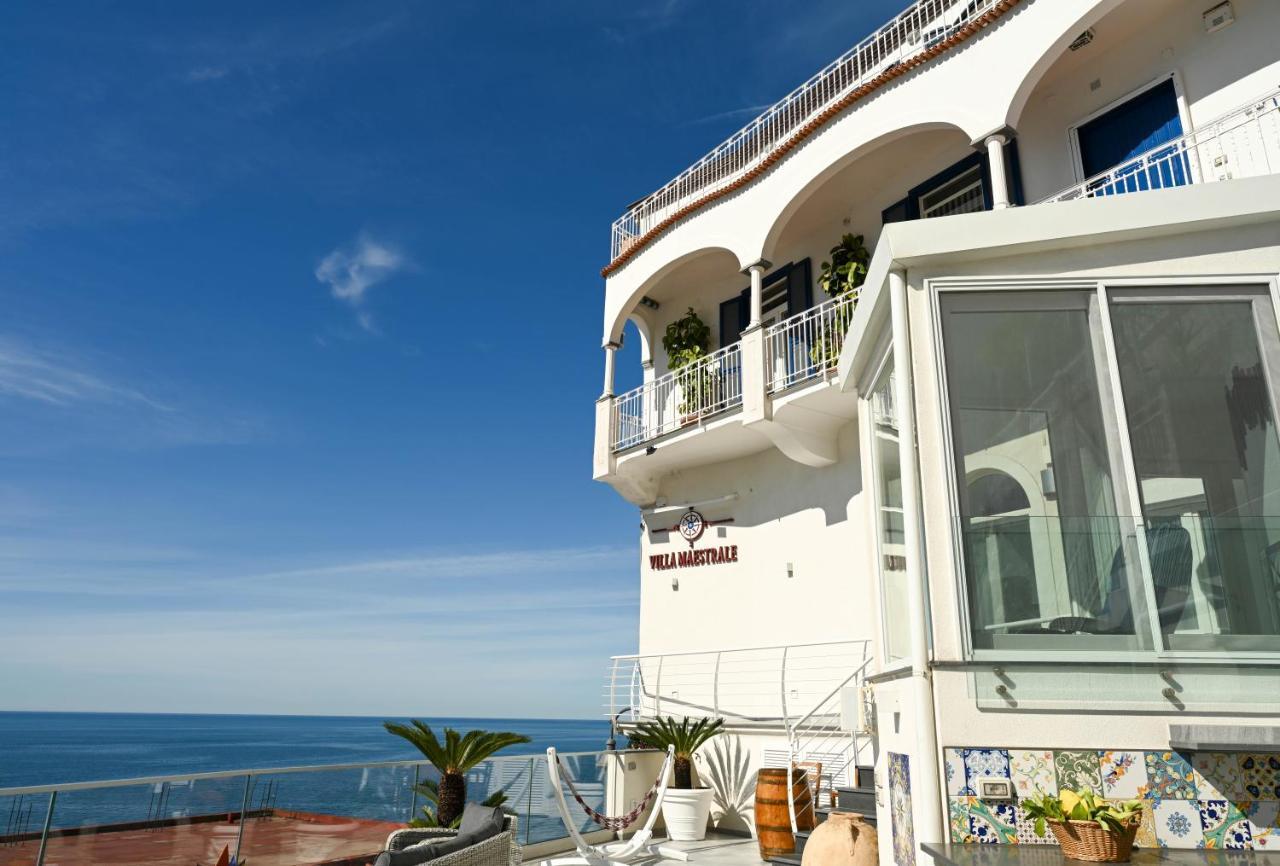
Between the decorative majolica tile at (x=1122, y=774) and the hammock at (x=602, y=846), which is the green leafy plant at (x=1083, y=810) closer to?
the decorative majolica tile at (x=1122, y=774)

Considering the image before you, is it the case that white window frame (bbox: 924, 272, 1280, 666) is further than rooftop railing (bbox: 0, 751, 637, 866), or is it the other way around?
rooftop railing (bbox: 0, 751, 637, 866)

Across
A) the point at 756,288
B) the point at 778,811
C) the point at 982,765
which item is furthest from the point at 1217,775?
the point at 756,288

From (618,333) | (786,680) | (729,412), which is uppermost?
(618,333)

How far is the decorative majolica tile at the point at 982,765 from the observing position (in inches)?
146

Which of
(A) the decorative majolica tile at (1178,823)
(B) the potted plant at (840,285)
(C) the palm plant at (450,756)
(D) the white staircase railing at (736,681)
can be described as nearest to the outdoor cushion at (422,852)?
(C) the palm plant at (450,756)

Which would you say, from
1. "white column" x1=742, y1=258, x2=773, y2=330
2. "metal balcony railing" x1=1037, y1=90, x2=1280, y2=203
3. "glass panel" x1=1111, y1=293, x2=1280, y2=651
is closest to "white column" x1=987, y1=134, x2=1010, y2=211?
"metal balcony railing" x1=1037, y1=90, x2=1280, y2=203

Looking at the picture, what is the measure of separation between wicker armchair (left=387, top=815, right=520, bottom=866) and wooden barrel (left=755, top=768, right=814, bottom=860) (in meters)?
3.81

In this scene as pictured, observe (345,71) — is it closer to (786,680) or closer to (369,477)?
(786,680)

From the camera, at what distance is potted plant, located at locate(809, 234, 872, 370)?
35.0 ft

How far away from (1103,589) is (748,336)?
8167 millimetres

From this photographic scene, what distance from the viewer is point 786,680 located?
11.6 m

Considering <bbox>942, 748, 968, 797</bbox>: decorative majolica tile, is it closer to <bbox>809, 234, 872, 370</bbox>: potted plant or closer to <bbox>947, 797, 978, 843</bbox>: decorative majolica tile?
<bbox>947, 797, 978, 843</bbox>: decorative majolica tile

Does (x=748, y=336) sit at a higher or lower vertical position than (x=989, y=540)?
higher

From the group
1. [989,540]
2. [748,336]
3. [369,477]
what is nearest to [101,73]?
[748,336]
